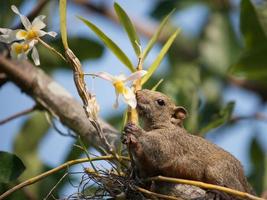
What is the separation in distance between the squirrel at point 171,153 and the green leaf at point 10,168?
2.18ft

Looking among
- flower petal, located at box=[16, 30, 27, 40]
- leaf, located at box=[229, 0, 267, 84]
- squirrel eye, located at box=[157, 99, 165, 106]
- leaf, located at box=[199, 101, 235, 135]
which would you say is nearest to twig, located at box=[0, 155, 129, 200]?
flower petal, located at box=[16, 30, 27, 40]

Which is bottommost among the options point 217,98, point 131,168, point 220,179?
point 217,98

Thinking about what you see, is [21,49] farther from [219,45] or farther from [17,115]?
[219,45]

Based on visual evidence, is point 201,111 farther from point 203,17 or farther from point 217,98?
point 203,17

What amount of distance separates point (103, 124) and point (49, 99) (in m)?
0.51

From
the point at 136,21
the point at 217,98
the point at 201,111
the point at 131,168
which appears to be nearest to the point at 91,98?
the point at 131,168

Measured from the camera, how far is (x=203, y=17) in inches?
312

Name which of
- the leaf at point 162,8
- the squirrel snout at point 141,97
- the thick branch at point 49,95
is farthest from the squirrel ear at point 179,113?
the leaf at point 162,8

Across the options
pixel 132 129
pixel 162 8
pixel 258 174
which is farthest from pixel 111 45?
pixel 162 8

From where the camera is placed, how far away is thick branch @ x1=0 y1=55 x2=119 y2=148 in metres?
5.32

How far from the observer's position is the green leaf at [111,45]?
14.9ft

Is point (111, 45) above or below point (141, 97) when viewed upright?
above

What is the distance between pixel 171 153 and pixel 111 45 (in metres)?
0.80

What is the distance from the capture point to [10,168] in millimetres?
4543
